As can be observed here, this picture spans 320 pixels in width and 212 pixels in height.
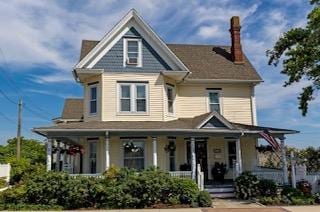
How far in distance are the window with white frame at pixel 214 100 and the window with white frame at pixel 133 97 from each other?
4.53m

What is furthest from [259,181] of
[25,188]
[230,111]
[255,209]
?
[25,188]

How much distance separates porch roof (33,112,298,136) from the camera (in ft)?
62.8

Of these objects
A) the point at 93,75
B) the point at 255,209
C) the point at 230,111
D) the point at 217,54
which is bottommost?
the point at 255,209

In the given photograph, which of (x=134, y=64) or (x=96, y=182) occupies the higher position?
(x=134, y=64)

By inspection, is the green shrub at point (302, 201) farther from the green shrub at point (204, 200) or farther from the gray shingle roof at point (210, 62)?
the gray shingle roof at point (210, 62)

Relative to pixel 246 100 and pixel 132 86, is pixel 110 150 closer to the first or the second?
pixel 132 86

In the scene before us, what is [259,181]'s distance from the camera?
18.9 meters

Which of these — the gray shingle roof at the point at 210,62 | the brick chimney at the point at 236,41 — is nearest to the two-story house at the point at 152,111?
the gray shingle roof at the point at 210,62

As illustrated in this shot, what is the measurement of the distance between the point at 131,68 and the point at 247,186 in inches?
357

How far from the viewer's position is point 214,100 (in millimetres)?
24484

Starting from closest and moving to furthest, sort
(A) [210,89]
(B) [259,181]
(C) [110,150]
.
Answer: (B) [259,181]
(C) [110,150]
(A) [210,89]

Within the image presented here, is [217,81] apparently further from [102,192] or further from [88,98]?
[102,192]

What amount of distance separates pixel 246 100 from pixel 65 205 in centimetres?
1343

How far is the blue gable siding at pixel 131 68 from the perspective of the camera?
22031 millimetres
